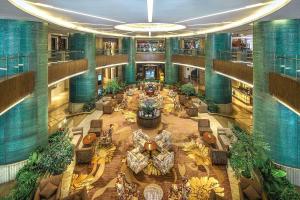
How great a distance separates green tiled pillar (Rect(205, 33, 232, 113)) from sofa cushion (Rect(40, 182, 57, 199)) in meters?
17.9

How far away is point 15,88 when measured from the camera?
9711mm

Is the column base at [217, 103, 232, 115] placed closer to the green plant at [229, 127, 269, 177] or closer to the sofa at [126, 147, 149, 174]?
the green plant at [229, 127, 269, 177]

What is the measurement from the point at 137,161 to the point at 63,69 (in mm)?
8790

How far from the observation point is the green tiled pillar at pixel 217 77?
77.4 ft

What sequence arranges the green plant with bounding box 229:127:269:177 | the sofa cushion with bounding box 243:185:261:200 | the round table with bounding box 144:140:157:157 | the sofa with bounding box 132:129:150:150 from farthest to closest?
the sofa with bounding box 132:129:150:150
the round table with bounding box 144:140:157:157
the green plant with bounding box 229:127:269:177
the sofa cushion with bounding box 243:185:261:200

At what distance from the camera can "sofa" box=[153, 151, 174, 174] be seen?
12.0 m

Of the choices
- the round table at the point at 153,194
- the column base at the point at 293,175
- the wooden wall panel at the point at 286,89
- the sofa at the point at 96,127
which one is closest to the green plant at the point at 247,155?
the column base at the point at 293,175

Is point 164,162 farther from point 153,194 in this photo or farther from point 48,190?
point 48,190

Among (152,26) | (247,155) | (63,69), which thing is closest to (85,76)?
(63,69)

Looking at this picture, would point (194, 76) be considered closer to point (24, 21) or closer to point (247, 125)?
point (247, 125)

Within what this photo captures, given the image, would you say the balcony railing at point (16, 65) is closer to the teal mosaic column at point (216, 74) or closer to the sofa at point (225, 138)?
the sofa at point (225, 138)

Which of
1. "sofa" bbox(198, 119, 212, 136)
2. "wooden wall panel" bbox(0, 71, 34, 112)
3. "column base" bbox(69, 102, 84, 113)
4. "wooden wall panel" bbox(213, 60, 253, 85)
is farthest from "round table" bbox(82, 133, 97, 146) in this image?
"wooden wall panel" bbox(213, 60, 253, 85)

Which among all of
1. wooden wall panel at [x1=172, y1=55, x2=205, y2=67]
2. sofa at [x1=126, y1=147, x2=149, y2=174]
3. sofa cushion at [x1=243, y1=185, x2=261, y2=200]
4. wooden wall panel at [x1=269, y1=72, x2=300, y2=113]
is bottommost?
sofa cushion at [x1=243, y1=185, x2=261, y2=200]

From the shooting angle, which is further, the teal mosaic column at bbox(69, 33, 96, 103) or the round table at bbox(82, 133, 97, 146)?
the teal mosaic column at bbox(69, 33, 96, 103)
